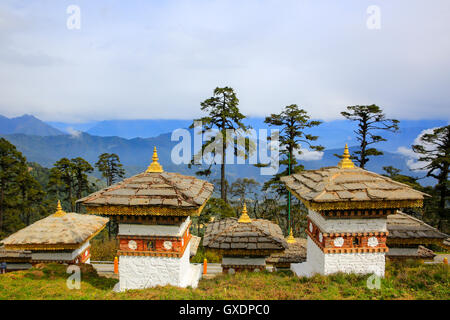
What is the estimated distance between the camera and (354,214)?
720cm

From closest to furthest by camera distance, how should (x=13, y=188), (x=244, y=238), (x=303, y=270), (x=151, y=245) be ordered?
1. (x=151, y=245)
2. (x=303, y=270)
3. (x=244, y=238)
4. (x=13, y=188)

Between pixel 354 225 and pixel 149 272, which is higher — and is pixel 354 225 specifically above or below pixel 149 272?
above

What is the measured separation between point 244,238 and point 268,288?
2719 mm

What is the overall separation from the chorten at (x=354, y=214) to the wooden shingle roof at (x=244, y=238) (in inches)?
73.3

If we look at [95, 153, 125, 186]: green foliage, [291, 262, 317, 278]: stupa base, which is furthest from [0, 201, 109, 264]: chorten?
[95, 153, 125, 186]: green foliage

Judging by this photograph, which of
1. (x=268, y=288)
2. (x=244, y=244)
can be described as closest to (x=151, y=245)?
(x=268, y=288)

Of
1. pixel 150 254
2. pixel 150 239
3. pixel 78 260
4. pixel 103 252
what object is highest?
pixel 150 239

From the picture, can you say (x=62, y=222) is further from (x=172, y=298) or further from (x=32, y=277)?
(x=172, y=298)

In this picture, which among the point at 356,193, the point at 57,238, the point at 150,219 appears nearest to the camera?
the point at 356,193

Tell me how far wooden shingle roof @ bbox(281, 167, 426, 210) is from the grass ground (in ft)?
5.98

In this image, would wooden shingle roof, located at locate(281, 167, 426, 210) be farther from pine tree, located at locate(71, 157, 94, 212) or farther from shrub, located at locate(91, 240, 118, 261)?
pine tree, located at locate(71, 157, 94, 212)

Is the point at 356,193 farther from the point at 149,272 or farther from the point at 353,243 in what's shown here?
the point at 149,272

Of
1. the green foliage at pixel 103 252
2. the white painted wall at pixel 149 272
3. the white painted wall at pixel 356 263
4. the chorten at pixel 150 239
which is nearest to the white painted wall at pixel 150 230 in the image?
the chorten at pixel 150 239

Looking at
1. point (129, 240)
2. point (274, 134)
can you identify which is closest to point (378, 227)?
point (129, 240)
